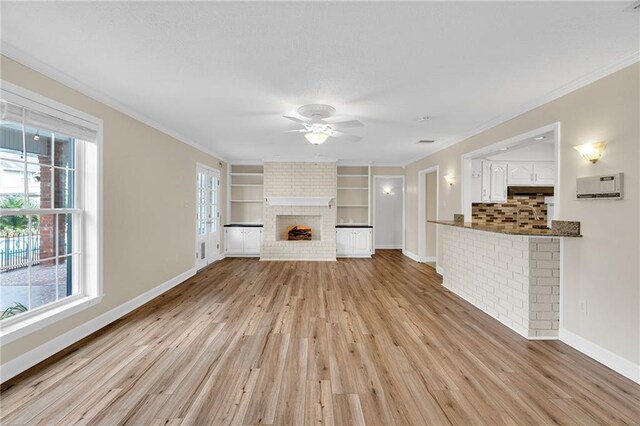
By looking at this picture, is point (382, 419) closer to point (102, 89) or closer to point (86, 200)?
point (86, 200)

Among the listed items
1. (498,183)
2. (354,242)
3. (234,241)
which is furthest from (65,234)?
(498,183)

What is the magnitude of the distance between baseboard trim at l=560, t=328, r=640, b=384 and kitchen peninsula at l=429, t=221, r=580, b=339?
0.46 feet

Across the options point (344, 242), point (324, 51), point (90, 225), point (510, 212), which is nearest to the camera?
point (324, 51)

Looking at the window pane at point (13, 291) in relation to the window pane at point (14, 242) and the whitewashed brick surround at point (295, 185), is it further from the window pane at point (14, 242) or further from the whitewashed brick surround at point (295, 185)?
the whitewashed brick surround at point (295, 185)

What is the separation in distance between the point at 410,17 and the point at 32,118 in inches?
122

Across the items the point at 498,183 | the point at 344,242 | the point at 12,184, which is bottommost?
the point at 344,242

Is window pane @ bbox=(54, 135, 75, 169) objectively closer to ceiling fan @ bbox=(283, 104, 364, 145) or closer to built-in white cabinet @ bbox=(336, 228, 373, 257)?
ceiling fan @ bbox=(283, 104, 364, 145)

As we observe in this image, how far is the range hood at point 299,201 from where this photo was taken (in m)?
7.29

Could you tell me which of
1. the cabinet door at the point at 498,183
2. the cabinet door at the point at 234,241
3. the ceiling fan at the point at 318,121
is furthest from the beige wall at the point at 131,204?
the cabinet door at the point at 498,183

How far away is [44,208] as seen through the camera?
2.69 m

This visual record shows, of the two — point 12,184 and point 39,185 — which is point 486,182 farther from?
point 12,184

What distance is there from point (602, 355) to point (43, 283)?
5104 millimetres

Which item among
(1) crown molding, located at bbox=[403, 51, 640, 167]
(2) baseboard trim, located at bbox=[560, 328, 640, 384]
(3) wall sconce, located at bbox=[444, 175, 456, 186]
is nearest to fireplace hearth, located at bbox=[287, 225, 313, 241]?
(3) wall sconce, located at bbox=[444, 175, 456, 186]

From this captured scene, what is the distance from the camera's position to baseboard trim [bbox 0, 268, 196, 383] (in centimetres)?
228
